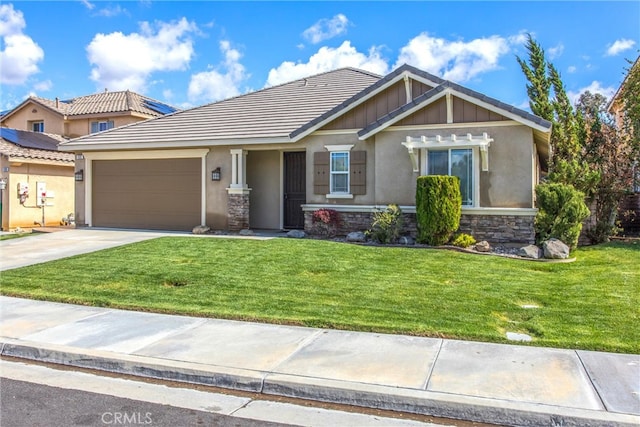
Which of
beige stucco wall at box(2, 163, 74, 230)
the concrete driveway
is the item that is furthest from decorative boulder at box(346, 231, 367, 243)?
beige stucco wall at box(2, 163, 74, 230)

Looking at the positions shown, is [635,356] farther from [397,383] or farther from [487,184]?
[487,184]

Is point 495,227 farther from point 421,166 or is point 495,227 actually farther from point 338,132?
point 338,132

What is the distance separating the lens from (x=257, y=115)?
17.6 m

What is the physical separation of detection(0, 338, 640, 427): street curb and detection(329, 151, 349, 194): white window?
9.70 metres

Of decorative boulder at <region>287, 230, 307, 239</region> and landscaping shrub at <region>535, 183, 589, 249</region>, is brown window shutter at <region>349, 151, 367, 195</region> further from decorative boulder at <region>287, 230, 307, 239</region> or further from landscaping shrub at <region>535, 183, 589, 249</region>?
landscaping shrub at <region>535, 183, 589, 249</region>

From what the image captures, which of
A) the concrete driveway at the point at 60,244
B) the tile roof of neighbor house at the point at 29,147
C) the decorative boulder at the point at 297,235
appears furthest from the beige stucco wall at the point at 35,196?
the decorative boulder at the point at 297,235

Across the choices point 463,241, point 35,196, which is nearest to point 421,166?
point 463,241

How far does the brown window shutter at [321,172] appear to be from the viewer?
15.0 metres

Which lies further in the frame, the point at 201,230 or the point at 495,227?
the point at 201,230

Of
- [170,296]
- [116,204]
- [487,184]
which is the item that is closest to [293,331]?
[170,296]

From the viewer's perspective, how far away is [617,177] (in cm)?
1627

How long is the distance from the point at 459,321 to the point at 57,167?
65.8 ft

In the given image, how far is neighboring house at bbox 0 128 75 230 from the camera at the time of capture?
65.0 ft

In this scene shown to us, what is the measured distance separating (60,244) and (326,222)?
23.1ft
